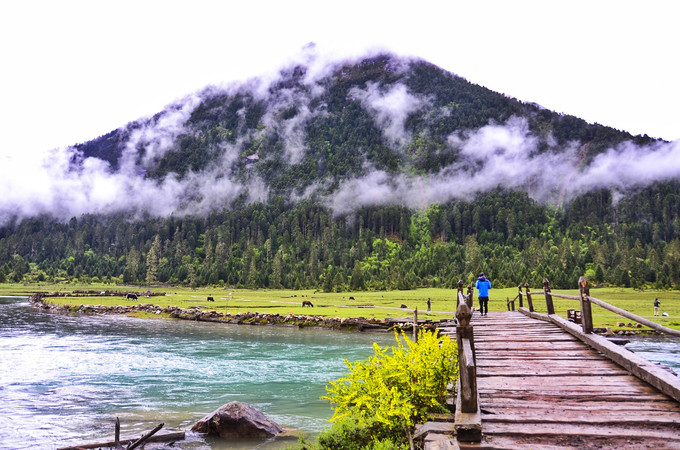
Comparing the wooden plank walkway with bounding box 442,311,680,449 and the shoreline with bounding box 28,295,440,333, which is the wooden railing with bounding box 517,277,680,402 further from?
the shoreline with bounding box 28,295,440,333

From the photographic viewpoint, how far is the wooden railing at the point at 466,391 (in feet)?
22.0

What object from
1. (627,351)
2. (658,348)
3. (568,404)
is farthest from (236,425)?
(658,348)

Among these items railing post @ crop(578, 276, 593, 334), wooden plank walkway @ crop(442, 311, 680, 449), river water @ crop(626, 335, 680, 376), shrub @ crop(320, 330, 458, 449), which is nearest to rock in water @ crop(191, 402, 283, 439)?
shrub @ crop(320, 330, 458, 449)

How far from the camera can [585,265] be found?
13150cm

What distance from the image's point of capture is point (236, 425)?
47.0 feet

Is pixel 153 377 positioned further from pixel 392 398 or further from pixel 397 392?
pixel 392 398

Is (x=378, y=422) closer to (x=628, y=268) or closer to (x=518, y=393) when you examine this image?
(x=518, y=393)

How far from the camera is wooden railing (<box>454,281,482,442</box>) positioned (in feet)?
22.0

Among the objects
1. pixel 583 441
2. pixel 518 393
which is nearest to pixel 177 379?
pixel 518 393

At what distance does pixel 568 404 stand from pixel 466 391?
7.51 ft

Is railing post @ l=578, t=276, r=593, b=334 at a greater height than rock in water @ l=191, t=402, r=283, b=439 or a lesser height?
greater

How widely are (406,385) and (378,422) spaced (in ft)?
3.21

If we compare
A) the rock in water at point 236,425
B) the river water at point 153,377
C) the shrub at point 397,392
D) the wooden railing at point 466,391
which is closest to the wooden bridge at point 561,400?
the wooden railing at point 466,391

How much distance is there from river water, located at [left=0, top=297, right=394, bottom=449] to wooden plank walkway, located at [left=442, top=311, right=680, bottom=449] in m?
7.23
